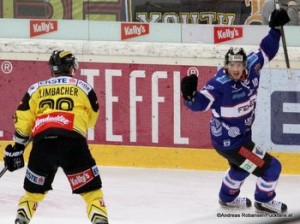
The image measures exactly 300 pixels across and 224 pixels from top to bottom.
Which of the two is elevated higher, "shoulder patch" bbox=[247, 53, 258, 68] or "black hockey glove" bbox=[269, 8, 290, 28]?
"black hockey glove" bbox=[269, 8, 290, 28]

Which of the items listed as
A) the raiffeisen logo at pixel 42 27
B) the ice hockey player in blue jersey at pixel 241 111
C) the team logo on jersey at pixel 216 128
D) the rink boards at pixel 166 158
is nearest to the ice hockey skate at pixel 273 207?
the ice hockey player in blue jersey at pixel 241 111

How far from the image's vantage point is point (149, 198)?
7.29 meters

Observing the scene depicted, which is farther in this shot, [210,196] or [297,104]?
Result: [297,104]

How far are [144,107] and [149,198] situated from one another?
1.33 m

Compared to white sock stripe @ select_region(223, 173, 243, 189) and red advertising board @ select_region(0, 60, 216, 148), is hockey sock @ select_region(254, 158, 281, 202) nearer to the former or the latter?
white sock stripe @ select_region(223, 173, 243, 189)

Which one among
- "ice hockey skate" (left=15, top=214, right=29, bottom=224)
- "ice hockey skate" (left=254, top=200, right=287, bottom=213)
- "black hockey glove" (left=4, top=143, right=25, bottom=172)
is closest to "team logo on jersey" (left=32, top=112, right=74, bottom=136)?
"black hockey glove" (left=4, top=143, right=25, bottom=172)

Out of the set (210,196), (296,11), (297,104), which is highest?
(296,11)

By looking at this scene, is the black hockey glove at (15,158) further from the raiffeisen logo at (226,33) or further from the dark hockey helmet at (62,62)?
the raiffeisen logo at (226,33)

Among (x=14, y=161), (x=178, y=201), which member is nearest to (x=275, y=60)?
(x=178, y=201)

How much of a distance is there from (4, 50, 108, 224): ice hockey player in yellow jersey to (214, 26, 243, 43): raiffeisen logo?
9.12ft

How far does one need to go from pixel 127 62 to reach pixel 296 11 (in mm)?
1412

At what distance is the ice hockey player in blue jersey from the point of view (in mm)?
6469

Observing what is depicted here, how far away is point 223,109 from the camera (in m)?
6.53

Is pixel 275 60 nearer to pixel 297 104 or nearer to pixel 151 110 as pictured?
pixel 297 104
